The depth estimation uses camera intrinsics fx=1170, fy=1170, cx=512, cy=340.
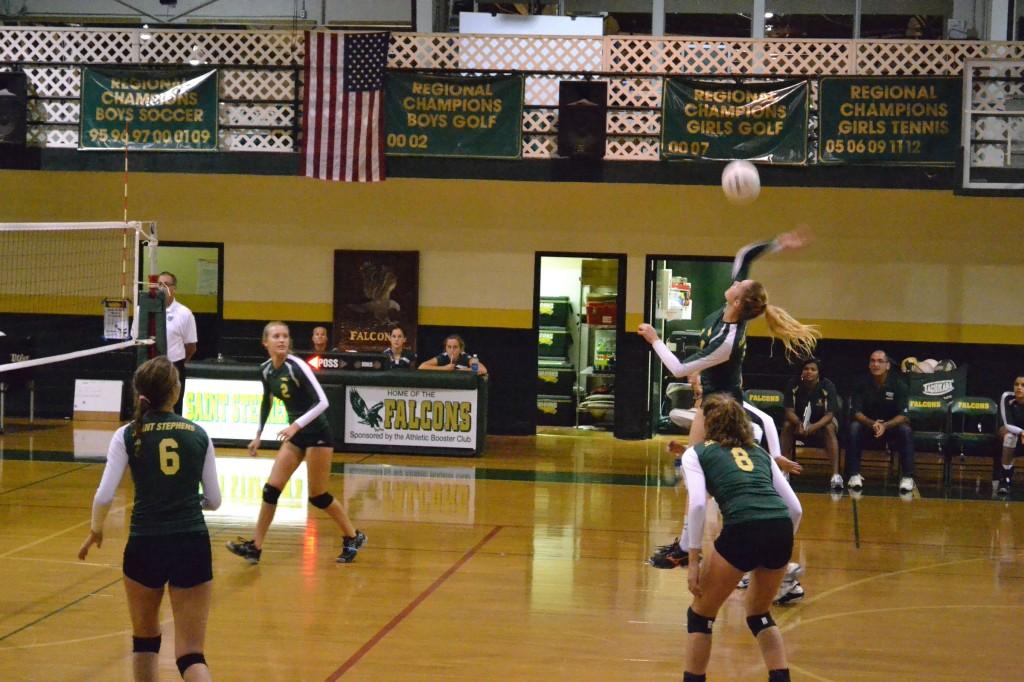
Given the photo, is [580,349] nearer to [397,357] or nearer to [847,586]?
[397,357]

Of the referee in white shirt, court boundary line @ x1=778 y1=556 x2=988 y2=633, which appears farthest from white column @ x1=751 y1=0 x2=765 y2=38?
court boundary line @ x1=778 y1=556 x2=988 y2=633

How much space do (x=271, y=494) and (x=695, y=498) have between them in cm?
453

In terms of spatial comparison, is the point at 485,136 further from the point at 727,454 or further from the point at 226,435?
the point at 727,454

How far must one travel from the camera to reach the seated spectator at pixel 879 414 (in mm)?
14008

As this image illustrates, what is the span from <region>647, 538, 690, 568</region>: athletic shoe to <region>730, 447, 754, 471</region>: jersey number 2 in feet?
10.8

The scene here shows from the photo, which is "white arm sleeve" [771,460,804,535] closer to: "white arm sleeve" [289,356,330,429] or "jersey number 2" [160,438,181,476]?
"jersey number 2" [160,438,181,476]

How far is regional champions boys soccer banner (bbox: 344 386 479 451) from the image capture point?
15320 millimetres

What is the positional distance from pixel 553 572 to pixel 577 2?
12545 mm

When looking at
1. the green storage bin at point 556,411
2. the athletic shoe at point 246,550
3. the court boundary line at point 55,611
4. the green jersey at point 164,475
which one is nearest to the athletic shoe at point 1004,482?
the green storage bin at point 556,411

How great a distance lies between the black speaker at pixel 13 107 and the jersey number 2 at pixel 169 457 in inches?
499

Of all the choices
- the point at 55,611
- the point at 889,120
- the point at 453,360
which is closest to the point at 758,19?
the point at 889,120

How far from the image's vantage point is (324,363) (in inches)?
611

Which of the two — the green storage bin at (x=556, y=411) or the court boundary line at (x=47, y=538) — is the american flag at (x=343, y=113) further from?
the court boundary line at (x=47, y=538)

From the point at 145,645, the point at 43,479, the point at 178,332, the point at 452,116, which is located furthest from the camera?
the point at 452,116
